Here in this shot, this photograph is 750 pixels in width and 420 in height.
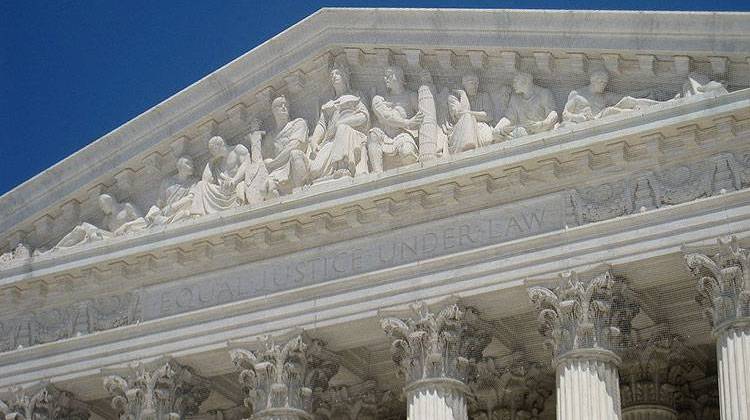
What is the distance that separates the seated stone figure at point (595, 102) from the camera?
1189 inches

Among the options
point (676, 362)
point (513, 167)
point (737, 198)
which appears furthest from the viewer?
point (676, 362)

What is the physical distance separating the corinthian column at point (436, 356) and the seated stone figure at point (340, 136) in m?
3.42

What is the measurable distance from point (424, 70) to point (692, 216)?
6.55m

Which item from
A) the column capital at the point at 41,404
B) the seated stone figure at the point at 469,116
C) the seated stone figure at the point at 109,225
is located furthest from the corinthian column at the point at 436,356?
the column capital at the point at 41,404

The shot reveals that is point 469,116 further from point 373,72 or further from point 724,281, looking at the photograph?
point 724,281

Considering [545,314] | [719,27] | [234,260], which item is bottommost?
[545,314]

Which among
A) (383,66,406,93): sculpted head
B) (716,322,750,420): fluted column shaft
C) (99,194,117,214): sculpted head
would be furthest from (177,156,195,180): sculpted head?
(716,322,750,420): fluted column shaft

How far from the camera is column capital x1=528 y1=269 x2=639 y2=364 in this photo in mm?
28953

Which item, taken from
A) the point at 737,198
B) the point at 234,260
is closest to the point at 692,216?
the point at 737,198

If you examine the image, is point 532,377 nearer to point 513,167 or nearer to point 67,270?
point 513,167

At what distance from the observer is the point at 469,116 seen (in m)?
31.6

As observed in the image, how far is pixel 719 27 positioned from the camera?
29.6m

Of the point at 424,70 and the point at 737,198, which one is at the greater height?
the point at 424,70

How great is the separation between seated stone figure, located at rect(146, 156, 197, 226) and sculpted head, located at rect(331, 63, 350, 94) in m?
3.58
